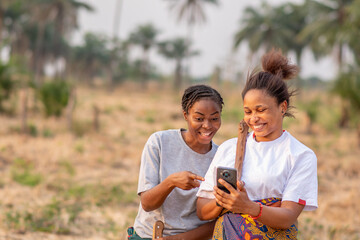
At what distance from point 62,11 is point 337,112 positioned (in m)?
27.0

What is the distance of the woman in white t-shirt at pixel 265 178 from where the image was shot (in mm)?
1912

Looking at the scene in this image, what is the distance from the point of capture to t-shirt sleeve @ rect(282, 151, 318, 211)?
1943mm

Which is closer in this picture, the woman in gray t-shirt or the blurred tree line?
the woman in gray t-shirt

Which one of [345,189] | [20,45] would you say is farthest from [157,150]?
[20,45]

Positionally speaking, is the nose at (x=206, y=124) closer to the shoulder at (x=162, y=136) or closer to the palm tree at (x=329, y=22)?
the shoulder at (x=162, y=136)

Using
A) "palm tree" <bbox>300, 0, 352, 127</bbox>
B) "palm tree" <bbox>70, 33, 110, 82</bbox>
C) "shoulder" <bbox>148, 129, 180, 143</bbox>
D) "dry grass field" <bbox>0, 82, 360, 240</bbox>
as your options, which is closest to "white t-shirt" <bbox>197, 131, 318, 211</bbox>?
"shoulder" <bbox>148, 129, 180, 143</bbox>

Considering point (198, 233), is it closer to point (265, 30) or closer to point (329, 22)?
point (329, 22)

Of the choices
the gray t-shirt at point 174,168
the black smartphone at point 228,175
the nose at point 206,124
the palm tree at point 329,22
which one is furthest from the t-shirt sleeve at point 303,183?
the palm tree at point 329,22

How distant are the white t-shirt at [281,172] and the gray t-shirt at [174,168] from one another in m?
0.43

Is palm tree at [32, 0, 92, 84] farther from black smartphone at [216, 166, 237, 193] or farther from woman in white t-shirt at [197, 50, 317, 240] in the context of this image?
black smartphone at [216, 166, 237, 193]

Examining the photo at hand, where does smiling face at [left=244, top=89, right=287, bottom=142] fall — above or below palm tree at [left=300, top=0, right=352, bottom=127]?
below

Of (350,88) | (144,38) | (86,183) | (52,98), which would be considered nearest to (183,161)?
(86,183)

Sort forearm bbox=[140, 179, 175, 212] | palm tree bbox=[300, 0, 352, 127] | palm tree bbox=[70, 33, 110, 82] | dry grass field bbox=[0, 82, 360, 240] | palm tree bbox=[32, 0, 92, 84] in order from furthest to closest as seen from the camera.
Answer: palm tree bbox=[70, 33, 110, 82], palm tree bbox=[32, 0, 92, 84], palm tree bbox=[300, 0, 352, 127], dry grass field bbox=[0, 82, 360, 240], forearm bbox=[140, 179, 175, 212]

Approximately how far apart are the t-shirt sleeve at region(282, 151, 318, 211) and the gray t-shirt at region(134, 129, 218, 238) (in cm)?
71
